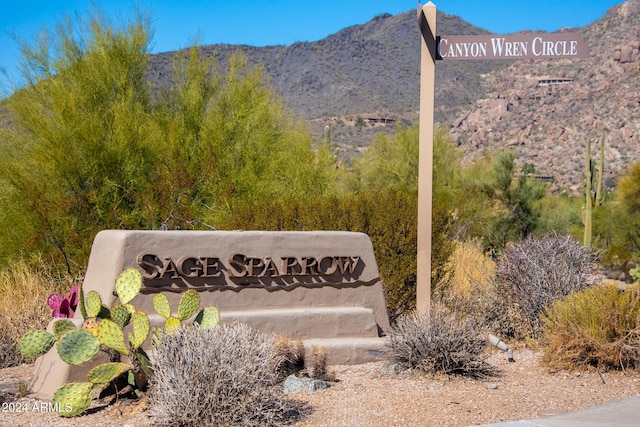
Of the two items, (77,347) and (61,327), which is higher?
(61,327)

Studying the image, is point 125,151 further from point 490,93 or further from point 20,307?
point 490,93

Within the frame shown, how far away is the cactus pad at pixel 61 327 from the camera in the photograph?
7375mm

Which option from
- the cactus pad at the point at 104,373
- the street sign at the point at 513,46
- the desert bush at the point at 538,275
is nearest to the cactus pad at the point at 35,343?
the cactus pad at the point at 104,373

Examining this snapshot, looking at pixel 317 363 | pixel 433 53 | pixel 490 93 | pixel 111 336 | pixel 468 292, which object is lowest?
pixel 317 363

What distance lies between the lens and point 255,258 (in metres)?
9.34

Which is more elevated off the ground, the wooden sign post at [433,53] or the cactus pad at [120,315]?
the wooden sign post at [433,53]

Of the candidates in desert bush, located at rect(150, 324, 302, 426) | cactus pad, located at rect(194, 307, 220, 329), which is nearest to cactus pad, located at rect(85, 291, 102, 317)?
cactus pad, located at rect(194, 307, 220, 329)

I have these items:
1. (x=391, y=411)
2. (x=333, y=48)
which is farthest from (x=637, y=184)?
(x=333, y=48)

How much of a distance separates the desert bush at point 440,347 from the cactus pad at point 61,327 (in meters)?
3.21

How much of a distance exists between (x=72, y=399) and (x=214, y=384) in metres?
1.42

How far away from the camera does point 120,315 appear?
7.57 meters

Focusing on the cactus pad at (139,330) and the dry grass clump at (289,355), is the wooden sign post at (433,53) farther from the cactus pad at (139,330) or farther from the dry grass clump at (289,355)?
the cactus pad at (139,330)

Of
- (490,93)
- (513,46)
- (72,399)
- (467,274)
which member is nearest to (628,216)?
(467,274)

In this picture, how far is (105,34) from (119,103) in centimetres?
178
